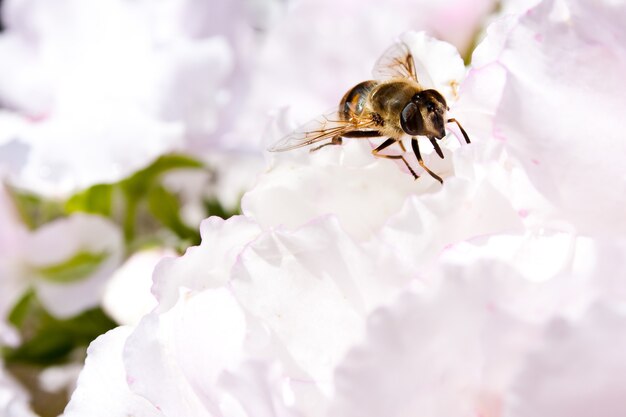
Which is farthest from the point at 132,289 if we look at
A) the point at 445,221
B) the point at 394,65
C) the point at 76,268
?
the point at 445,221

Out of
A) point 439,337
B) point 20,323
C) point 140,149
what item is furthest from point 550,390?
point 20,323

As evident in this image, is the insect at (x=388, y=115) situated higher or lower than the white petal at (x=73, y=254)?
higher

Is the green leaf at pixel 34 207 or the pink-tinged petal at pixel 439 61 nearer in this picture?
the pink-tinged petal at pixel 439 61

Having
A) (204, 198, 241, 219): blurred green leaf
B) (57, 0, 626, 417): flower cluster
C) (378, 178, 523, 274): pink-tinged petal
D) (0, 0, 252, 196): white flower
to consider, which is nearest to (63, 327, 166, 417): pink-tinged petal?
(57, 0, 626, 417): flower cluster

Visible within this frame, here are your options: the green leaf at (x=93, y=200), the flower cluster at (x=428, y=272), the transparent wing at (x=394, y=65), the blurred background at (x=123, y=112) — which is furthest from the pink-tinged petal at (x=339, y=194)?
the green leaf at (x=93, y=200)

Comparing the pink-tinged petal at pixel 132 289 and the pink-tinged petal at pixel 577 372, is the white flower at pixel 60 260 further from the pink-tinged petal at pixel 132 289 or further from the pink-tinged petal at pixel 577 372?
the pink-tinged petal at pixel 577 372

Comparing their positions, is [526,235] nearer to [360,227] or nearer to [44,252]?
[360,227]

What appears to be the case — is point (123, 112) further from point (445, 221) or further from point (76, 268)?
point (445, 221)
